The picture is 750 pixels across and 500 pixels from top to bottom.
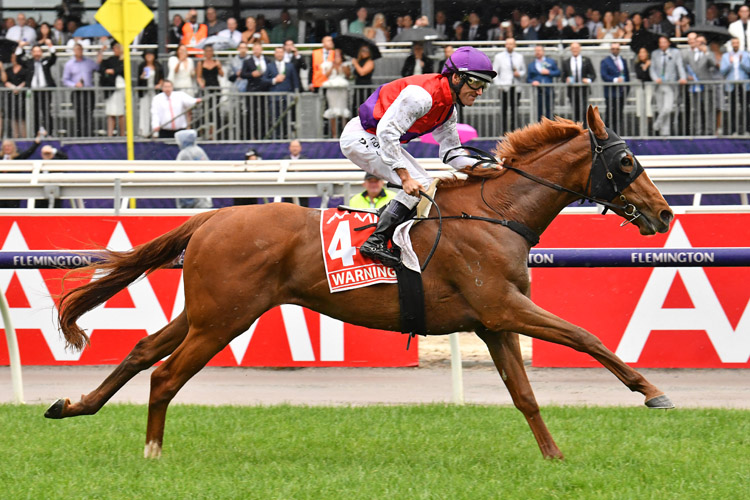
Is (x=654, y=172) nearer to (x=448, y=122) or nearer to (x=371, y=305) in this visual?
(x=448, y=122)

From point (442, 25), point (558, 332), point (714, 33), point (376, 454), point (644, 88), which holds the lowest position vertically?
point (376, 454)

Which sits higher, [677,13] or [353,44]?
[677,13]

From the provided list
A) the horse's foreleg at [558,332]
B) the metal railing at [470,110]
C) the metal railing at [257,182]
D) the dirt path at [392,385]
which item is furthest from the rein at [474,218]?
the metal railing at [470,110]

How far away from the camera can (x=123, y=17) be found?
505 inches

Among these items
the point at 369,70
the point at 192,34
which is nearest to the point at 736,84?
the point at 369,70

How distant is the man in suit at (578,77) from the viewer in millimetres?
14547

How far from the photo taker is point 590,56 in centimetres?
1547

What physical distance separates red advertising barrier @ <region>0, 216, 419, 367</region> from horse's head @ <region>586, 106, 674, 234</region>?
3.07m

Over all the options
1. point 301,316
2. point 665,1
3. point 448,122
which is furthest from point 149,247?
point 665,1

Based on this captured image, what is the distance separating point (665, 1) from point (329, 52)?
22.7 ft

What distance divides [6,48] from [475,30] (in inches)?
304

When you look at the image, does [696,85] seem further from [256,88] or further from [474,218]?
[474,218]

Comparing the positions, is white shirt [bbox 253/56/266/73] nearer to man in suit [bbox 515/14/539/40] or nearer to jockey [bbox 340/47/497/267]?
man in suit [bbox 515/14/539/40]

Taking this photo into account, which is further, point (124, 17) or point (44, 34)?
point (44, 34)
